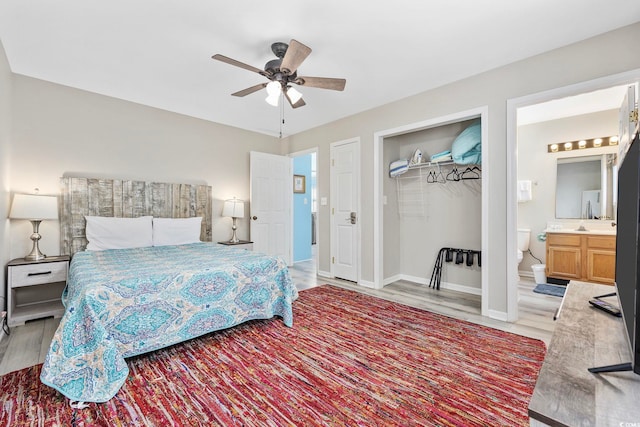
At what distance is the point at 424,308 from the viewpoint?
3207 millimetres

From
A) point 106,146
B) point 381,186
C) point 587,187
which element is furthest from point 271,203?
point 587,187

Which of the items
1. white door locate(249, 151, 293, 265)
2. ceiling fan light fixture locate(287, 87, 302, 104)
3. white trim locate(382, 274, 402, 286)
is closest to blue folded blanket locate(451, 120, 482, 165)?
white trim locate(382, 274, 402, 286)

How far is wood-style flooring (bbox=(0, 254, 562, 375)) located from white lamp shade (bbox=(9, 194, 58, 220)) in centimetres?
104

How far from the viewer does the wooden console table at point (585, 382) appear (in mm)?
681

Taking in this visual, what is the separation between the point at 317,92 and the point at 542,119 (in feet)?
11.4

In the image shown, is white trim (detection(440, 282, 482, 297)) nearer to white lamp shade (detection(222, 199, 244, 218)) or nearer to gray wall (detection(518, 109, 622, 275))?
gray wall (detection(518, 109, 622, 275))

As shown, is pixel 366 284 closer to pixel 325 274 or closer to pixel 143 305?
pixel 325 274

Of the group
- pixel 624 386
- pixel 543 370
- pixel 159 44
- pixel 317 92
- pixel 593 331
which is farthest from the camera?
pixel 317 92

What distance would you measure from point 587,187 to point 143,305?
5526mm

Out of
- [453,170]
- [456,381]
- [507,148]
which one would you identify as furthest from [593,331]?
[453,170]

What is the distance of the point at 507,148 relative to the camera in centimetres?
280

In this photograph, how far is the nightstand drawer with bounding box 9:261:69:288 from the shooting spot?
2695 millimetres

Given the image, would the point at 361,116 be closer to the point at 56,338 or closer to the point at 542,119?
the point at 542,119

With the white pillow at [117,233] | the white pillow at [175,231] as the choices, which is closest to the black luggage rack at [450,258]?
the white pillow at [175,231]
